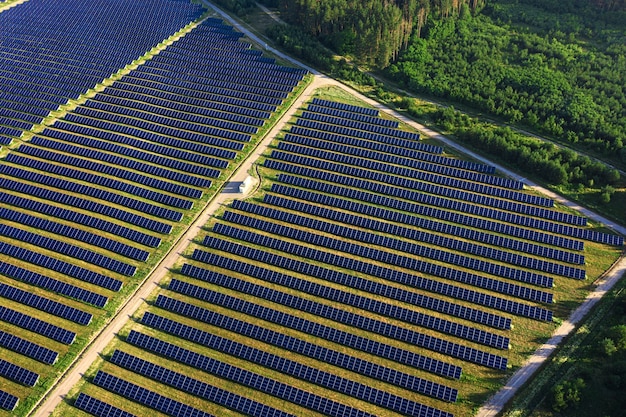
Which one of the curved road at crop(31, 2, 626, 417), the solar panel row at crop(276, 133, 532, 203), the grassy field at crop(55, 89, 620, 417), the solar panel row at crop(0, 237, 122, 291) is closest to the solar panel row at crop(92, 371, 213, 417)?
the grassy field at crop(55, 89, 620, 417)

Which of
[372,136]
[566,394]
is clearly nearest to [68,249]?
[372,136]

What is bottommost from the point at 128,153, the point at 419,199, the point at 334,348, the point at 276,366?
the point at 276,366

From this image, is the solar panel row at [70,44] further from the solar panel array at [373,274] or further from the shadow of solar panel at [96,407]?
the shadow of solar panel at [96,407]

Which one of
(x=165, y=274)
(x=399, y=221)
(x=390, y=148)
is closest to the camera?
(x=165, y=274)

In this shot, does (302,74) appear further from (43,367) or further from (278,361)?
(43,367)

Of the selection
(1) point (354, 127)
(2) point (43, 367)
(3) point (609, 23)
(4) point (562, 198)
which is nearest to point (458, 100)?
(1) point (354, 127)

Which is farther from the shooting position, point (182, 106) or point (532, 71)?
point (532, 71)

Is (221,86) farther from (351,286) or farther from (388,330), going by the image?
(388,330)

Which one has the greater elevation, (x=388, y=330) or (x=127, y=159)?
(x=127, y=159)

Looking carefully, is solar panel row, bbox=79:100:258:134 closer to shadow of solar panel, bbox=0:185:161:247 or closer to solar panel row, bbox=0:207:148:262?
shadow of solar panel, bbox=0:185:161:247
